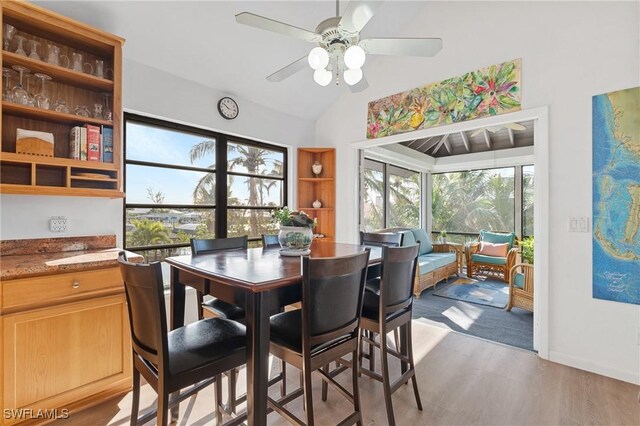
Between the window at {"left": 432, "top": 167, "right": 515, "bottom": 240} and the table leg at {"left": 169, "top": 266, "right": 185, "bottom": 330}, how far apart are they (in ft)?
20.9

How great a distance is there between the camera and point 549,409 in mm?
1932

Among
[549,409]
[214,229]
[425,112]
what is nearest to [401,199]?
[425,112]

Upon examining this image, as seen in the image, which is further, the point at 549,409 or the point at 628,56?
the point at 628,56

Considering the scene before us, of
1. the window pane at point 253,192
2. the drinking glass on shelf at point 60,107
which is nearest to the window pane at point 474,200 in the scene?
the window pane at point 253,192

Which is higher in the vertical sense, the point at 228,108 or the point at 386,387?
the point at 228,108

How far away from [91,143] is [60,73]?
517 millimetres

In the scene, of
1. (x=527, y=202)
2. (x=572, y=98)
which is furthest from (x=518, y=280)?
(x=527, y=202)

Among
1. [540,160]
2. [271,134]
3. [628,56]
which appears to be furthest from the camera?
[271,134]

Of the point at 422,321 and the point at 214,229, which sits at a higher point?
the point at 214,229

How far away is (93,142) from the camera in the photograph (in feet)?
7.44

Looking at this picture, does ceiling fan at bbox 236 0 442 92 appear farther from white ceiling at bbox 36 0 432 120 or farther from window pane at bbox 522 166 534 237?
window pane at bbox 522 166 534 237

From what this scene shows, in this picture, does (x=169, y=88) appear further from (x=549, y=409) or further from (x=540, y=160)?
(x=549, y=409)

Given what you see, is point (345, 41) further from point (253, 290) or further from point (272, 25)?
point (253, 290)

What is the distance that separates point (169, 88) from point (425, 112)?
2707 millimetres
